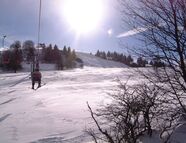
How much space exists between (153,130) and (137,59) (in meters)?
1.57

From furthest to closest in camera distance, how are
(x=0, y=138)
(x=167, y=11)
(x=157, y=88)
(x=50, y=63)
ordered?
1. (x=50, y=63)
2. (x=0, y=138)
3. (x=157, y=88)
4. (x=167, y=11)

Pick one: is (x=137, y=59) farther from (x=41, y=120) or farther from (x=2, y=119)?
(x=2, y=119)

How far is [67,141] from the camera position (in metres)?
8.29

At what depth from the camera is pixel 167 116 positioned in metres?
6.44

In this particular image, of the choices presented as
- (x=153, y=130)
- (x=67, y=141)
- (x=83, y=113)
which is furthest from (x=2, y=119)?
(x=153, y=130)

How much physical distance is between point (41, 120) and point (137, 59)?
5.52 m

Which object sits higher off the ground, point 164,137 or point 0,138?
point 164,137

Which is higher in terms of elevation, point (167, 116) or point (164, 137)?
point (167, 116)

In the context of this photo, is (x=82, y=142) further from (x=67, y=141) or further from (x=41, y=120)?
(x=41, y=120)

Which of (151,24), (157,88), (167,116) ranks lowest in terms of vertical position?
(167,116)

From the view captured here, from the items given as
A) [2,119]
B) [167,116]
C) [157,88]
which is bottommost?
[2,119]

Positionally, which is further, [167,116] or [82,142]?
[82,142]

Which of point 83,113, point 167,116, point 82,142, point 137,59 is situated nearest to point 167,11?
point 137,59

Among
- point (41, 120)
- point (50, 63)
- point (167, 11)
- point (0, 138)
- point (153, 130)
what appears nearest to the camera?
point (167, 11)
